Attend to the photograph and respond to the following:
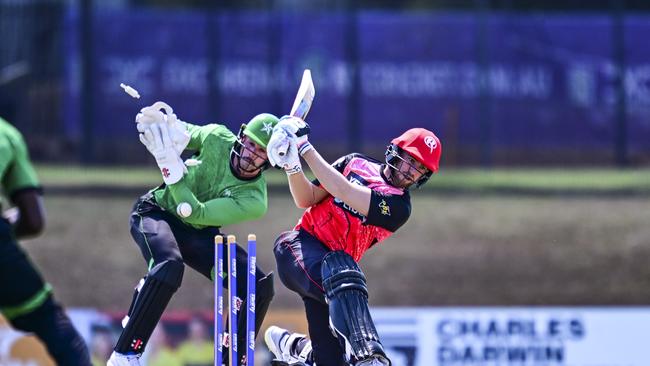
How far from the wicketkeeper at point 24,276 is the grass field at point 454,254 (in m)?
8.33

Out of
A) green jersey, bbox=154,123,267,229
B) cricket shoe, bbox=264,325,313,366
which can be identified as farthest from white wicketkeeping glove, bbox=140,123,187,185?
cricket shoe, bbox=264,325,313,366

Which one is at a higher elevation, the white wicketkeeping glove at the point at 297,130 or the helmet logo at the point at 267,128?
the helmet logo at the point at 267,128

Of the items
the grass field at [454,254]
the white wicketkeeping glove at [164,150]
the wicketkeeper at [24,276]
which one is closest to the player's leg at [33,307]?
the wicketkeeper at [24,276]

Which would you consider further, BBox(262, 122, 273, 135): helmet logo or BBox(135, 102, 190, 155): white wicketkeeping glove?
BBox(262, 122, 273, 135): helmet logo

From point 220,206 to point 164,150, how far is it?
18.4 inches

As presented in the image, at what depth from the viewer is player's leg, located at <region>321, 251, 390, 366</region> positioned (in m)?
6.06

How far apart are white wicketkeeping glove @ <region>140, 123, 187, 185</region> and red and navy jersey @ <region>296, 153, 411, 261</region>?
79 cm

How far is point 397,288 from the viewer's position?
47.2 ft

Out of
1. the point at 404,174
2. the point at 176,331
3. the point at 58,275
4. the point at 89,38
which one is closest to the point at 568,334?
the point at 176,331

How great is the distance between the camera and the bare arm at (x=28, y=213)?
5.41m

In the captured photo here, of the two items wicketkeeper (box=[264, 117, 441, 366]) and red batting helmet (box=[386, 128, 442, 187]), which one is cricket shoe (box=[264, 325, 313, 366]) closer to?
wicketkeeper (box=[264, 117, 441, 366])

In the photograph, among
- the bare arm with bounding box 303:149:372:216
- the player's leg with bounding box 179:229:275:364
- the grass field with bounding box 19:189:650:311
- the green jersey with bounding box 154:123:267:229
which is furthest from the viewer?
the grass field with bounding box 19:189:650:311

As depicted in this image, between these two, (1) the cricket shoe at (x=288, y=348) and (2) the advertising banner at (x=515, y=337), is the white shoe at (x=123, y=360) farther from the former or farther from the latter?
(2) the advertising banner at (x=515, y=337)

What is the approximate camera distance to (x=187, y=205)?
21.0 ft
